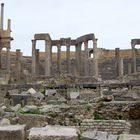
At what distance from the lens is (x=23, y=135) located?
5.21m

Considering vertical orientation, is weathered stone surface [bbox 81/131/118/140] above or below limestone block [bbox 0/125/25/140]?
below

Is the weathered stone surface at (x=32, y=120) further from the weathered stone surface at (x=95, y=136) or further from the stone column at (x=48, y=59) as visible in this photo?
the stone column at (x=48, y=59)

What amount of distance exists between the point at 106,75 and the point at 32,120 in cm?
3708

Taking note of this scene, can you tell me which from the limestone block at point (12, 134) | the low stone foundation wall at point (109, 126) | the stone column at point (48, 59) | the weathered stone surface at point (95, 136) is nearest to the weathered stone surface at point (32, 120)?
the low stone foundation wall at point (109, 126)

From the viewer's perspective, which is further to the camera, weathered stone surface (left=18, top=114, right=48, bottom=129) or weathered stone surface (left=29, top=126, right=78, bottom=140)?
weathered stone surface (left=18, top=114, right=48, bottom=129)

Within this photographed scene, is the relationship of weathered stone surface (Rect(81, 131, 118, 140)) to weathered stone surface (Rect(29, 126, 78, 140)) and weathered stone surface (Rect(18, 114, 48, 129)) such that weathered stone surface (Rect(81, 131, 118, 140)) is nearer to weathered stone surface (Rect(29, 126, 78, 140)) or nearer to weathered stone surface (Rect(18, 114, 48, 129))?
weathered stone surface (Rect(29, 126, 78, 140))

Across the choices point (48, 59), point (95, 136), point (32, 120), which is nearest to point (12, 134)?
point (95, 136)

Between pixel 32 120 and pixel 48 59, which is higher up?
pixel 48 59

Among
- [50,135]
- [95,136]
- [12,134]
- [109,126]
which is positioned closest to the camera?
[50,135]

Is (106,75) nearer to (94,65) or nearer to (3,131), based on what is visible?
(94,65)

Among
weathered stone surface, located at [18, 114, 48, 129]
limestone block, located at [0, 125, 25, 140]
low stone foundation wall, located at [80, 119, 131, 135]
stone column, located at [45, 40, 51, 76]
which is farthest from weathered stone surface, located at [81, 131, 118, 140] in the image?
stone column, located at [45, 40, 51, 76]

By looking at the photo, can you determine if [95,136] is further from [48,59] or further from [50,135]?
[48,59]

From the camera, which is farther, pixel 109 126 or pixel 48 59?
pixel 48 59

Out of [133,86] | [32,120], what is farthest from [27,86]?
[32,120]
